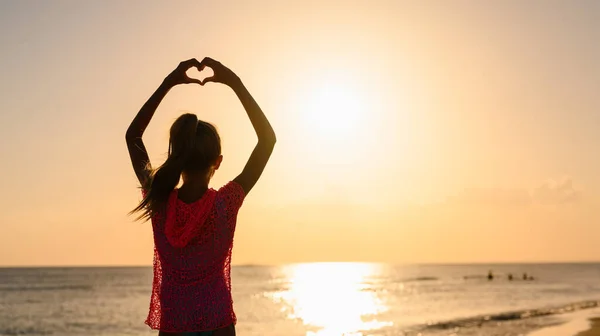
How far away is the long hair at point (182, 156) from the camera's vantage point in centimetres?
273

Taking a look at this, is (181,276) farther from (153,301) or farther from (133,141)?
(133,141)

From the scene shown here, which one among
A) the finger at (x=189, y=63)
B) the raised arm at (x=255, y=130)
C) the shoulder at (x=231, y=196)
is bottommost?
the shoulder at (x=231, y=196)

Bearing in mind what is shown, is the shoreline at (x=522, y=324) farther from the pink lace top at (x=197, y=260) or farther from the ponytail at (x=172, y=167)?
the ponytail at (x=172, y=167)

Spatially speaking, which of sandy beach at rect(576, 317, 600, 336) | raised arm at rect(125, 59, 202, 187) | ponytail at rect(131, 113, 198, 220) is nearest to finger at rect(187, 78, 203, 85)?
raised arm at rect(125, 59, 202, 187)

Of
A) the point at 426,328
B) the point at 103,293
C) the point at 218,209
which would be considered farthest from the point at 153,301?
the point at 103,293

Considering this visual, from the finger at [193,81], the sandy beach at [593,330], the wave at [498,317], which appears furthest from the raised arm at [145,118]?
A: the wave at [498,317]

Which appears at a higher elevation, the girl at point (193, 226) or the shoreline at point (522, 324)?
the girl at point (193, 226)

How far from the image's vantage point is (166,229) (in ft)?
9.20

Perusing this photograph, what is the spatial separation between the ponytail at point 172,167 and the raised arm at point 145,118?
0.55ft

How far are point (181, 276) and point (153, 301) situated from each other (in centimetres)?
19

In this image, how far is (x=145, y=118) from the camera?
3.06 meters

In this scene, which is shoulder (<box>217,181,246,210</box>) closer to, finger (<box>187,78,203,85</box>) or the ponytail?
the ponytail

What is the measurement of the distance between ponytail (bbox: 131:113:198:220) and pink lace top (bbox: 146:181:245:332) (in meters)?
0.04

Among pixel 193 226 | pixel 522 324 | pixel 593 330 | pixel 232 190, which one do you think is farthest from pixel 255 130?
pixel 522 324
